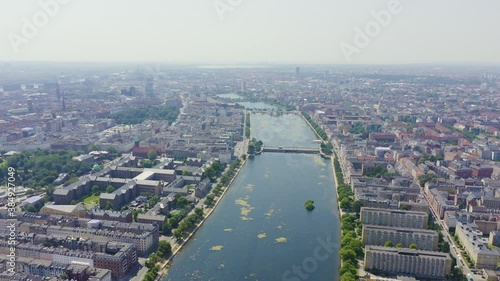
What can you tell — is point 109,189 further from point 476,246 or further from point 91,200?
point 476,246

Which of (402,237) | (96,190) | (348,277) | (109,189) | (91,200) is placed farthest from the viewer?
(96,190)

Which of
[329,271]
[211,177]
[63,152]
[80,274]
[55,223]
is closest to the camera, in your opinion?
[80,274]

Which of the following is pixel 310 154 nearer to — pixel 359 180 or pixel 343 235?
pixel 359 180

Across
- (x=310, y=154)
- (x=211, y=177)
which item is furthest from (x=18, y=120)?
(x=310, y=154)

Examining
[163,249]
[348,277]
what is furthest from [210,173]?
[348,277]

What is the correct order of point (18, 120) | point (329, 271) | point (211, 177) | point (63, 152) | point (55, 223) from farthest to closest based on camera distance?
point (18, 120), point (63, 152), point (211, 177), point (55, 223), point (329, 271)

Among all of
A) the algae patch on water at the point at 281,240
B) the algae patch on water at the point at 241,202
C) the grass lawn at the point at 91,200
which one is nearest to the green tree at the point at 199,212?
the algae patch on water at the point at 241,202

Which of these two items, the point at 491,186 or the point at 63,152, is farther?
the point at 63,152

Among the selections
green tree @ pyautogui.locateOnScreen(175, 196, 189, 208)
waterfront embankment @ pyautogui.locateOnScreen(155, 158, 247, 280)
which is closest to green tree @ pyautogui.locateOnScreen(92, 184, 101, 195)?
green tree @ pyautogui.locateOnScreen(175, 196, 189, 208)
